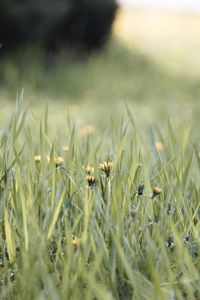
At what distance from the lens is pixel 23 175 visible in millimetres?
2010

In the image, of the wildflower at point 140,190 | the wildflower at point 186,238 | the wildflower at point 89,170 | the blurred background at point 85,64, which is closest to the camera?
the wildflower at point 186,238

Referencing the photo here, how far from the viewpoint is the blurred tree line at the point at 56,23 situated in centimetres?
809

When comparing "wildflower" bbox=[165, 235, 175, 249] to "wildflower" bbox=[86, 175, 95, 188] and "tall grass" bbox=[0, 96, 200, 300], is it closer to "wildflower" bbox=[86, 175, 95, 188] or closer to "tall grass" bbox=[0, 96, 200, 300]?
"tall grass" bbox=[0, 96, 200, 300]

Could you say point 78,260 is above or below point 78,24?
below

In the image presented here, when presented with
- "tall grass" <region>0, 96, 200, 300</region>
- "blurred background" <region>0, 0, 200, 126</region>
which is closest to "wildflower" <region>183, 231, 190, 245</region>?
"tall grass" <region>0, 96, 200, 300</region>

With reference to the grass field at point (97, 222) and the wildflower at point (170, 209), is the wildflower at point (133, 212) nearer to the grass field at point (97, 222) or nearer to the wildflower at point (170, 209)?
the grass field at point (97, 222)

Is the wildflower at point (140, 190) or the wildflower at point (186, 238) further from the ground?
the wildflower at point (140, 190)

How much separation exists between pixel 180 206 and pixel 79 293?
521 mm

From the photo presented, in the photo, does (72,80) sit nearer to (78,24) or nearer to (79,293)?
(78,24)

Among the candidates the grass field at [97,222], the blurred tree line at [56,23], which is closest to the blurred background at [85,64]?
the blurred tree line at [56,23]

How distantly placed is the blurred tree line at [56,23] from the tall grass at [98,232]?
6165 mm

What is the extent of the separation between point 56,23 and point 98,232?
754 cm

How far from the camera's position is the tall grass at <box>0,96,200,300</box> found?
5.22 feet

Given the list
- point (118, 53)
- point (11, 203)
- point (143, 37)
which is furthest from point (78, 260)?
point (143, 37)
